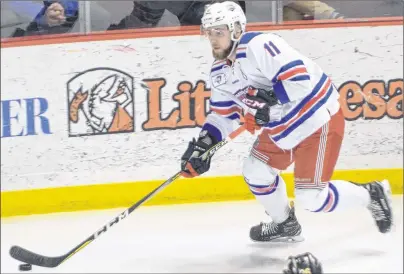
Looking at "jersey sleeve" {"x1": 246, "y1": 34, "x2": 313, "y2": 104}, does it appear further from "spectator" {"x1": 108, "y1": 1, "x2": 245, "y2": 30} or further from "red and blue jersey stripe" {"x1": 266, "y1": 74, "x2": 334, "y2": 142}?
"spectator" {"x1": 108, "y1": 1, "x2": 245, "y2": 30}

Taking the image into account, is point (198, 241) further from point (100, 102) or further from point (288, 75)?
point (288, 75)

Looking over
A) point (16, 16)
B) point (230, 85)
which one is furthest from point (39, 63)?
point (230, 85)

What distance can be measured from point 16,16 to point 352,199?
71.4 inches

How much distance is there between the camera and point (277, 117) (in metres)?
3.35

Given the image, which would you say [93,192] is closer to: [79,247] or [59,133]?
→ [59,133]

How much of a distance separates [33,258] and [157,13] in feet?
4.78

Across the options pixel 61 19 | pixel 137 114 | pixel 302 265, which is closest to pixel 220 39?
pixel 302 265

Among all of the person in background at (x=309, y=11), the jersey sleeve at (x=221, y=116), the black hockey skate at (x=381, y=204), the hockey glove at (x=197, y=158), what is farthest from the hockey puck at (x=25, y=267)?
the person in background at (x=309, y=11)

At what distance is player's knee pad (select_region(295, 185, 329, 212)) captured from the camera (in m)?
3.39

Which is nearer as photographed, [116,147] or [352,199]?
[352,199]

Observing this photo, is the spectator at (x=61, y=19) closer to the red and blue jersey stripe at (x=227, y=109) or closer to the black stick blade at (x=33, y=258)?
the red and blue jersey stripe at (x=227, y=109)

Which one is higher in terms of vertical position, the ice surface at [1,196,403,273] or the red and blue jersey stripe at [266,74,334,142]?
the red and blue jersey stripe at [266,74,334,142]

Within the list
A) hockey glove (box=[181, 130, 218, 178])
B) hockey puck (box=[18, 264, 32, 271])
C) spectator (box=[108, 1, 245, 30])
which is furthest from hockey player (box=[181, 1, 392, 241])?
spectator (box=[108, 1, 245, 30])

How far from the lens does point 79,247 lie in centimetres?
340
